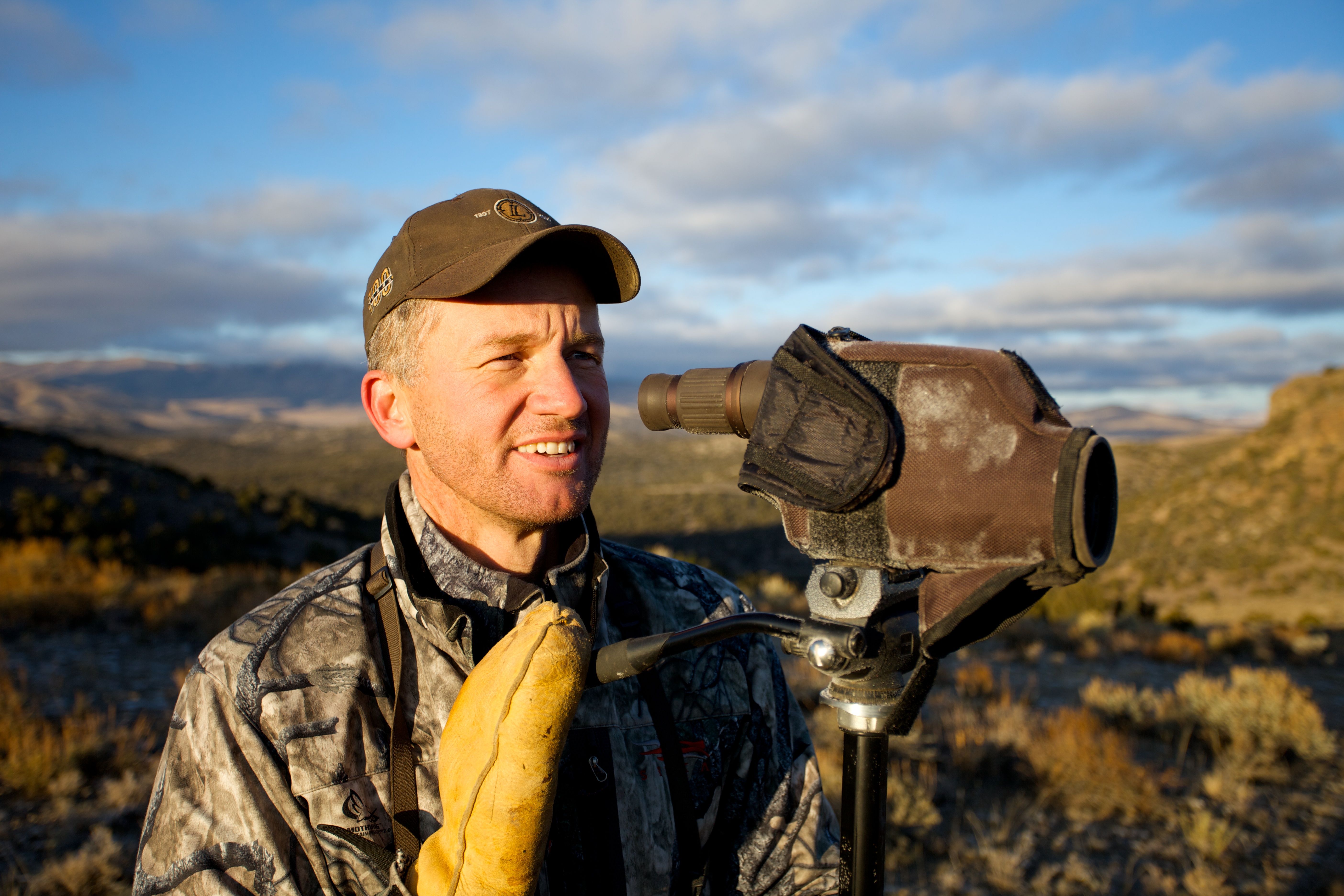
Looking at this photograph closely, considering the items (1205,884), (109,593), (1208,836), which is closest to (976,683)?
(1208,836)

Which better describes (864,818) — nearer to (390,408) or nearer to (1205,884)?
(390,408)

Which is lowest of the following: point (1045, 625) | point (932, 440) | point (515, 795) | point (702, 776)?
point (1045, 625)

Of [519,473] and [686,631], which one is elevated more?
[519,473]

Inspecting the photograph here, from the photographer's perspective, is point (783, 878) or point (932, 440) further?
point (783, 878)

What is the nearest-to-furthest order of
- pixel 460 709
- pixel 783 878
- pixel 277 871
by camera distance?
pixel 460 709, pixel 277 871, pixel 783 878

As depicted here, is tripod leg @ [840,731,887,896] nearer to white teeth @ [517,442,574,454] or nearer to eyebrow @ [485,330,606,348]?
white teeth @ [517,442,574,454]

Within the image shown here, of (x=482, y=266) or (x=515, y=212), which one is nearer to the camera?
(x=482, y=266)

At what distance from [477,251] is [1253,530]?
34213mm

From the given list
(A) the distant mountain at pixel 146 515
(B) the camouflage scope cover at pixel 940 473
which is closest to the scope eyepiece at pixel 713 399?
(B) the camouflage scope cover at pixel 940 473

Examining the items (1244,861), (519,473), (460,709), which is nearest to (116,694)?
(519,473)

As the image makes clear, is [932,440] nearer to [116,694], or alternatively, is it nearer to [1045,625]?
[116,694]

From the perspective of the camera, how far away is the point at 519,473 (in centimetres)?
191

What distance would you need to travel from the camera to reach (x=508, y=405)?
189cm

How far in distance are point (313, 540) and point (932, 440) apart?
22.5 meters
